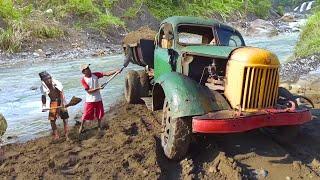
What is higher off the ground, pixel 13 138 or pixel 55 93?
pixel 55 93

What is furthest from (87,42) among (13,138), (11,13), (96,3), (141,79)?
(13,138)

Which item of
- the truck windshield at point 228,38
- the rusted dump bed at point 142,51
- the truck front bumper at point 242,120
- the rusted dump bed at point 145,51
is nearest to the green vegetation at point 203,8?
the rusted dump bed at point 142,51

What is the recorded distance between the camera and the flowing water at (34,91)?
30.8 ft

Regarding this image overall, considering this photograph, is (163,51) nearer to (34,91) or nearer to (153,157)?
(153,157)

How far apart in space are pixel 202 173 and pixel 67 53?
1487cm

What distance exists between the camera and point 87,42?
73.0ft

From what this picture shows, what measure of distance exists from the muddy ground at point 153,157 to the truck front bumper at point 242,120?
1.60 ft

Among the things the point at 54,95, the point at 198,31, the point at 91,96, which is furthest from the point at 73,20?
the point at 54,95

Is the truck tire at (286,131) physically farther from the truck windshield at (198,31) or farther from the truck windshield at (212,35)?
the truck windshield at (198,31)

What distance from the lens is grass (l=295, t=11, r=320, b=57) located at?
15527 mm

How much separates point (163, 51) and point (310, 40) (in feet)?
29.2

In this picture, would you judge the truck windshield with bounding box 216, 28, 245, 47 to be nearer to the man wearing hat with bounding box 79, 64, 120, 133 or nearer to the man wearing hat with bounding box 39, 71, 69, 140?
the man wearing hat with bounding box 79, 64, 120, 133

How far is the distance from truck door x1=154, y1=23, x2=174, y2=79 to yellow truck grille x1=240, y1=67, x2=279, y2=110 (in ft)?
6.36

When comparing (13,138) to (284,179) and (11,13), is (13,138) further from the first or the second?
(11,13)
